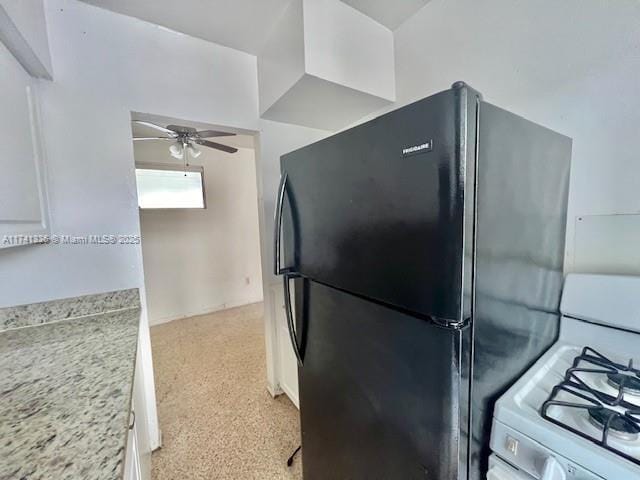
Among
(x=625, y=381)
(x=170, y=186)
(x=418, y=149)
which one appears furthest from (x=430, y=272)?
(x=170, y=186)

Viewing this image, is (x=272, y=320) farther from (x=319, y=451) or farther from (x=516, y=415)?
(x=516, y=415)

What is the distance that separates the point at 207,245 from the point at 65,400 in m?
3.31

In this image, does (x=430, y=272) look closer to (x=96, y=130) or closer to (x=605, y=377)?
(x=605, y=377)

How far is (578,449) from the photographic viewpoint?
0.52 m

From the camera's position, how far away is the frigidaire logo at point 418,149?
57cm

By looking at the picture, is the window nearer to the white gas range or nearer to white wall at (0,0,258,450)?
white wall at (0,0,258,450)

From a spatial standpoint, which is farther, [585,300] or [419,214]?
[585,300]

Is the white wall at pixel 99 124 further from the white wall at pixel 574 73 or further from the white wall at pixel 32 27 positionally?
the white wall at pixel 574 73

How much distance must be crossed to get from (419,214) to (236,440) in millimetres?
1825

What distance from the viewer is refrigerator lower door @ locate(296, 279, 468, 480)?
0.60m

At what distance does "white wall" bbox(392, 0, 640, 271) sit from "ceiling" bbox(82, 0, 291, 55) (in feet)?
3.14

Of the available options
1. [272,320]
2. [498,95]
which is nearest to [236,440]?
[272,320]

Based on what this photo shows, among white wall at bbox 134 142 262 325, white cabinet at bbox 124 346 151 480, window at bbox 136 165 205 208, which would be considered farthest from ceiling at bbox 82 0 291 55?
white wall at bbox 134 142 262 325

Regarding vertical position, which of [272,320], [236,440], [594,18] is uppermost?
[594,18]
